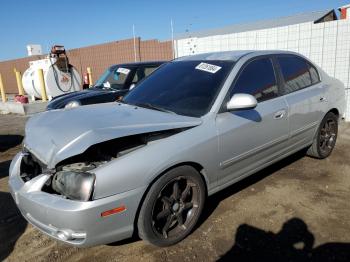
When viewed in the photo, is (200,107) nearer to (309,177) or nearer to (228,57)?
(228,57)

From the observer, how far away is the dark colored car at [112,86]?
21.8ft

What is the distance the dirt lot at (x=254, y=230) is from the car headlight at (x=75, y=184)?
0.75 metres

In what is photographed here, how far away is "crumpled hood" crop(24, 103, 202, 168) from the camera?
2.54 metres

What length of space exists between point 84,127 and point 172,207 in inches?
41.5

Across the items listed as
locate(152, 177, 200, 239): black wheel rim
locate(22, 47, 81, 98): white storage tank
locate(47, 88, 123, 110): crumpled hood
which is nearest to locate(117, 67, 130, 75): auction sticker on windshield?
locate(47, 88, 123, 110): crumpled hood

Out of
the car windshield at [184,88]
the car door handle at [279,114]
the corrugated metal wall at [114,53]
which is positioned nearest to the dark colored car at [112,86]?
the car windshield at [184,88]

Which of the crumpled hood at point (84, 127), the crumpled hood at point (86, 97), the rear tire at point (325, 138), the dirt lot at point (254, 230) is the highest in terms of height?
the crumpled hood at point (84, 127)

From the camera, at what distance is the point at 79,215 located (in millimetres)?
2369

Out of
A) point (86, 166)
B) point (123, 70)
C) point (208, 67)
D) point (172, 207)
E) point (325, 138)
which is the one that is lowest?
point (325, 138)

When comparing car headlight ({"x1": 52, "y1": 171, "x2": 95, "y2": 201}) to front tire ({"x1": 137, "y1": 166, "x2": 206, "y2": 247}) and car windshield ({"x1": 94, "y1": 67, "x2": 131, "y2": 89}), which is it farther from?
car windshield ({"x1": 94, "y1": 67, "x2": 131, "y2": 89})

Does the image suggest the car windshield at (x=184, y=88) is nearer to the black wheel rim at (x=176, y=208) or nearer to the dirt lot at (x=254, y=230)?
the black wheel rim at (x=176, y=208)

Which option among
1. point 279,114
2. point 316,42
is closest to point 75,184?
point 279,114

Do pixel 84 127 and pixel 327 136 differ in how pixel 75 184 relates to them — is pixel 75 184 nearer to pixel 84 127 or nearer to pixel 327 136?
pixel 84 127

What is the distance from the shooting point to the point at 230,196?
3.96 m
